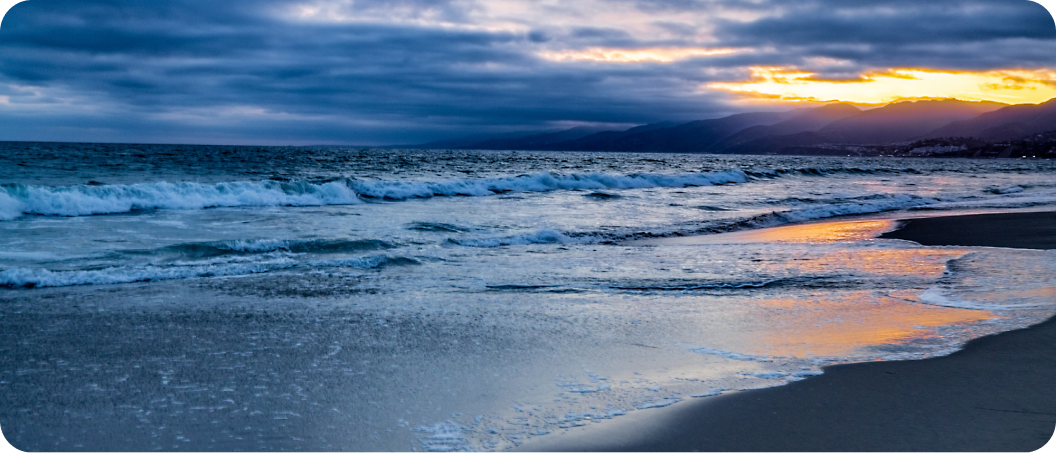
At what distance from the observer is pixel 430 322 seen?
19.9 feet

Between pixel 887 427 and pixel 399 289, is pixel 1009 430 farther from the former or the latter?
pixel 399 289

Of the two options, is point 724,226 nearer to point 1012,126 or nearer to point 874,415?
point 874,415

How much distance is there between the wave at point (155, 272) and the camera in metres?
7.70

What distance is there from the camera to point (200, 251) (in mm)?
10289

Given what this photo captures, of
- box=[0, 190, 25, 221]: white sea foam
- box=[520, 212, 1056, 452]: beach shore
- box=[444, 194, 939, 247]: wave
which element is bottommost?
box=[520, 212, 1056, 452]: beach shore

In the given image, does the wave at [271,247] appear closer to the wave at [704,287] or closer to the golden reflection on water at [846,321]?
the wave at [704,287]

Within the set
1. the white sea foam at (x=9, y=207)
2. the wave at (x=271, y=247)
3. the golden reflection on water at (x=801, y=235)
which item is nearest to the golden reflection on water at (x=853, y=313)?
the golden reflection on water at (x=801, y=235)

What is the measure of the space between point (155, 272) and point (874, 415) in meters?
7.87

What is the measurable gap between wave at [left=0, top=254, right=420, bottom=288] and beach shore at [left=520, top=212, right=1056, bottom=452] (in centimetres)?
617

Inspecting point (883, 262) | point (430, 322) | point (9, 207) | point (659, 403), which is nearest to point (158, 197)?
point (9, 207)

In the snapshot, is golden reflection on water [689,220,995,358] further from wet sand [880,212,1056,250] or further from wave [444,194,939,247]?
wave [444,194,939,247]

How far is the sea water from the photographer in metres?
3.82

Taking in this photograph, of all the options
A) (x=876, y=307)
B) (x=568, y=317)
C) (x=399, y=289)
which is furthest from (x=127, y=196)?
(x=876, y=307)

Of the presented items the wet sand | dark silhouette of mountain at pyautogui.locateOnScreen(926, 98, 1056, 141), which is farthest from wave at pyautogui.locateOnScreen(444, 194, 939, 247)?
dark silhouette of mountain at pyautogui.locateOnScreen(926, 98, 1056, 141)
